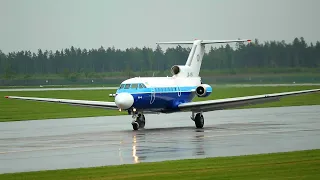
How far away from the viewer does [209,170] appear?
1788 centimetres

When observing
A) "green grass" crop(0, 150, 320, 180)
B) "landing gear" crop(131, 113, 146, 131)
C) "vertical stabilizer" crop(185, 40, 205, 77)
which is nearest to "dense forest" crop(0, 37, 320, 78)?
"vertical stabilizer" crop(185, 40, 205, 77)

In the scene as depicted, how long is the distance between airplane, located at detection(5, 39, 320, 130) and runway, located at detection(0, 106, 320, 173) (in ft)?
2.89

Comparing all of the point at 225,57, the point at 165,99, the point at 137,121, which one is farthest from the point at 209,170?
the point at 225,57

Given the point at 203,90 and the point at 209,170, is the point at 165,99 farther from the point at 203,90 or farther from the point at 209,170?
the point at 209,170

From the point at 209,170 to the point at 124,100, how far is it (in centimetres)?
1555

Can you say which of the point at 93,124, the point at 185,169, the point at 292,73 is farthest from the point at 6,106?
the point at 185,169

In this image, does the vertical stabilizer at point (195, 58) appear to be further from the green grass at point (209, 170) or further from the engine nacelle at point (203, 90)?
the green grass at point (209, 170)

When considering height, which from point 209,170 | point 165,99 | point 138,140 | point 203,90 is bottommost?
point 138,140

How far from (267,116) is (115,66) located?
51.7 meters

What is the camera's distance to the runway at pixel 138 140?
2136 centimetres

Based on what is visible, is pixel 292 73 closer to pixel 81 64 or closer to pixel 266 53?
pixel 266 53

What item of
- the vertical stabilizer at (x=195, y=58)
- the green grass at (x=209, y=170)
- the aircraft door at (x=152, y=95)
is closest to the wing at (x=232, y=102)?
the aircraft door at (x=152, y=95)

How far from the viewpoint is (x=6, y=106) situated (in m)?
56.1

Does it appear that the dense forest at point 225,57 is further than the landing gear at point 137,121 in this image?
Yes
